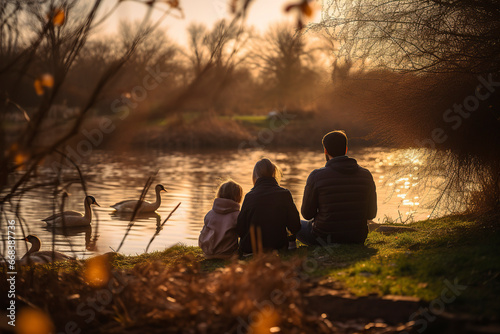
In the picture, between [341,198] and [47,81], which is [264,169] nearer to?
[341,198]

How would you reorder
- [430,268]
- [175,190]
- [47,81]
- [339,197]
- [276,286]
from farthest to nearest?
[175,190], [339,197], [430,268], [276,286], [47,81]

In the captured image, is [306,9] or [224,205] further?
[224,205]

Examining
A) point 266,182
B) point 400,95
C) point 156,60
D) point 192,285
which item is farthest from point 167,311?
point 400,95

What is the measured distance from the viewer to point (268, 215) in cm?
627

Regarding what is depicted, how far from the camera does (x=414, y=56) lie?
7961mm

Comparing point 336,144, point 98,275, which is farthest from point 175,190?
point 98,275

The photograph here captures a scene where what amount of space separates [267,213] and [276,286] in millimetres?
2524

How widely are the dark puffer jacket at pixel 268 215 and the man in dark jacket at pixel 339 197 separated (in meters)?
0.25

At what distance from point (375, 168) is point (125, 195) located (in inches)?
488

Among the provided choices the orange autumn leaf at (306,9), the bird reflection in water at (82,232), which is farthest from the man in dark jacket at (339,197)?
the bird reflection in water at (82,232)

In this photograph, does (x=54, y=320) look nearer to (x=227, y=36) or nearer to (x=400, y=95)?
(x=227, y=36)

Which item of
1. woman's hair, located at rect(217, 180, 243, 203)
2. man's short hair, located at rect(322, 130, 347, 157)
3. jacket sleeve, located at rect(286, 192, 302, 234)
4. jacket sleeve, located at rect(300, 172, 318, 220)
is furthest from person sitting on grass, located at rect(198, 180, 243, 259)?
man's short hair, located at rect(322, 130, 347, 157)

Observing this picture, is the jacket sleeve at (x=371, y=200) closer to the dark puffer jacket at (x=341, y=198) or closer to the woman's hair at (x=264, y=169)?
the dark puffer jacket at (x=341, y=198)

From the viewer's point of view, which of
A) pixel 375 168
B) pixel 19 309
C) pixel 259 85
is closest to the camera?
pixel 19 309
